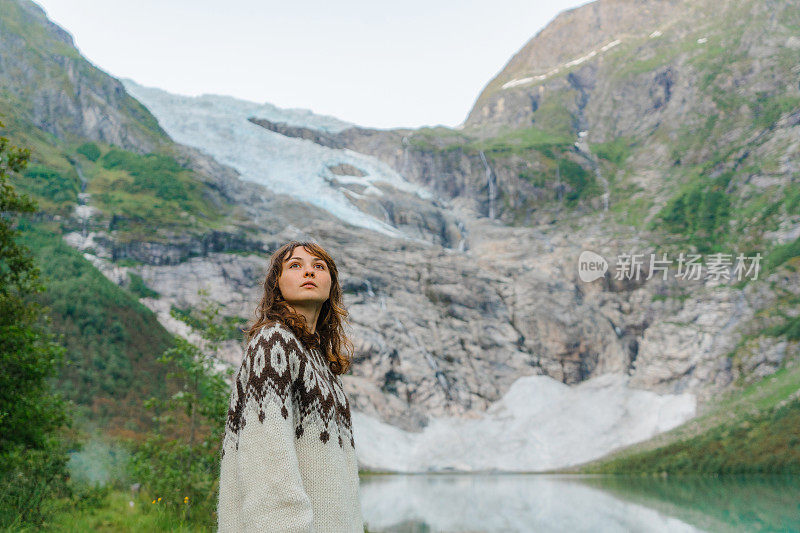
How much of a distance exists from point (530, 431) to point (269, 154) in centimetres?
6289

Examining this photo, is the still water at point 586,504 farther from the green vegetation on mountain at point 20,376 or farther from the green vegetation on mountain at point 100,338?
the green vegetation on mountain at point 100,338

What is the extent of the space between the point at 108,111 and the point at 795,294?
93.0 m

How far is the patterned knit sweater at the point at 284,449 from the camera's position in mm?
2225

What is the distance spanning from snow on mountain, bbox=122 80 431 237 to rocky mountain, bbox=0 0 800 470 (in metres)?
0.55

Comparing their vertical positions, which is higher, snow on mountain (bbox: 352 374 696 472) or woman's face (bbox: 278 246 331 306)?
woman's face (bbox: 278 246 331 306)

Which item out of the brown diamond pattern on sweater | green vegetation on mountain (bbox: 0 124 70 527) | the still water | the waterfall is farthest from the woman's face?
the waterfall

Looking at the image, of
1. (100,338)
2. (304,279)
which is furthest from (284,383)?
(100,338)

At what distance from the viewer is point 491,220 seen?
96.3m

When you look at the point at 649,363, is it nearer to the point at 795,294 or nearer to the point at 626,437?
the point at 626,437

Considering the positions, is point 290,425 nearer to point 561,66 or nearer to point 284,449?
point 284,449

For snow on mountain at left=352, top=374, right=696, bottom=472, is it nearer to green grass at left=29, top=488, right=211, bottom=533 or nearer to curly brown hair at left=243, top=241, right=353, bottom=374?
green grass at left=29, top=488, right=211, bottom=533

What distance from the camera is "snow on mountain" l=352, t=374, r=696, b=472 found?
56062 millimetres

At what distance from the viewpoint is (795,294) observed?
6344cm

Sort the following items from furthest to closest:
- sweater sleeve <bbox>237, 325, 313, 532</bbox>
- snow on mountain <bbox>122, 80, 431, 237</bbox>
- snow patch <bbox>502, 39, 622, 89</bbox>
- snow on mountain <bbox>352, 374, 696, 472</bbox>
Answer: snow patch <bbox>502, 39, 622, 89</bbox> → snow on mountain <bbox>122, 80, 431, 237</bbox> → snow on mountain <bbox>352, 374, 696, 472</bbox> → sweater sleeve <bbox>237, 325, 313, 532</bbox>
